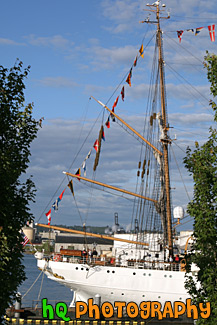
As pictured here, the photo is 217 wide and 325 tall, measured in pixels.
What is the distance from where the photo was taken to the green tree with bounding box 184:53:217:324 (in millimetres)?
16922

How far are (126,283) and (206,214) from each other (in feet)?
78.8

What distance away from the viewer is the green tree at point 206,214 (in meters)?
16.9

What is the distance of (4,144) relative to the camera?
42.4 feet

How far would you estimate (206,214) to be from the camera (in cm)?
1700

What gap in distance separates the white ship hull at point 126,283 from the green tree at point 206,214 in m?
22.1

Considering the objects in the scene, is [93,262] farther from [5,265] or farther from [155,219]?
[5,265]

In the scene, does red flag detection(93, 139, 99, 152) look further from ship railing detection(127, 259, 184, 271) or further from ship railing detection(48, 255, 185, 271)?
ship railing detection(127, 259, 184, 271)

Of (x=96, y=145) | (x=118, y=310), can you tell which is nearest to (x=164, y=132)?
(x=96, y=145)

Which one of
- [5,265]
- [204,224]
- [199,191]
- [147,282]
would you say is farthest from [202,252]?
[147,282]

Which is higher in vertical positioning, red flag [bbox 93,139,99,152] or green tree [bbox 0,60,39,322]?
red flag [bbox 93,139,99,152]

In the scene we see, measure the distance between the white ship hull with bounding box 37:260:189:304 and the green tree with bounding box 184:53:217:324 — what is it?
72.4ft

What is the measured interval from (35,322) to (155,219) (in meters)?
19.8

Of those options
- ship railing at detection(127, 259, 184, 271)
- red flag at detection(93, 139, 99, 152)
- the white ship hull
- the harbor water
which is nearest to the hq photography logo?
the white ship hull

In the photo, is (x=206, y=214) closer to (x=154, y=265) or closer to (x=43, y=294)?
(x=154, y=265)
